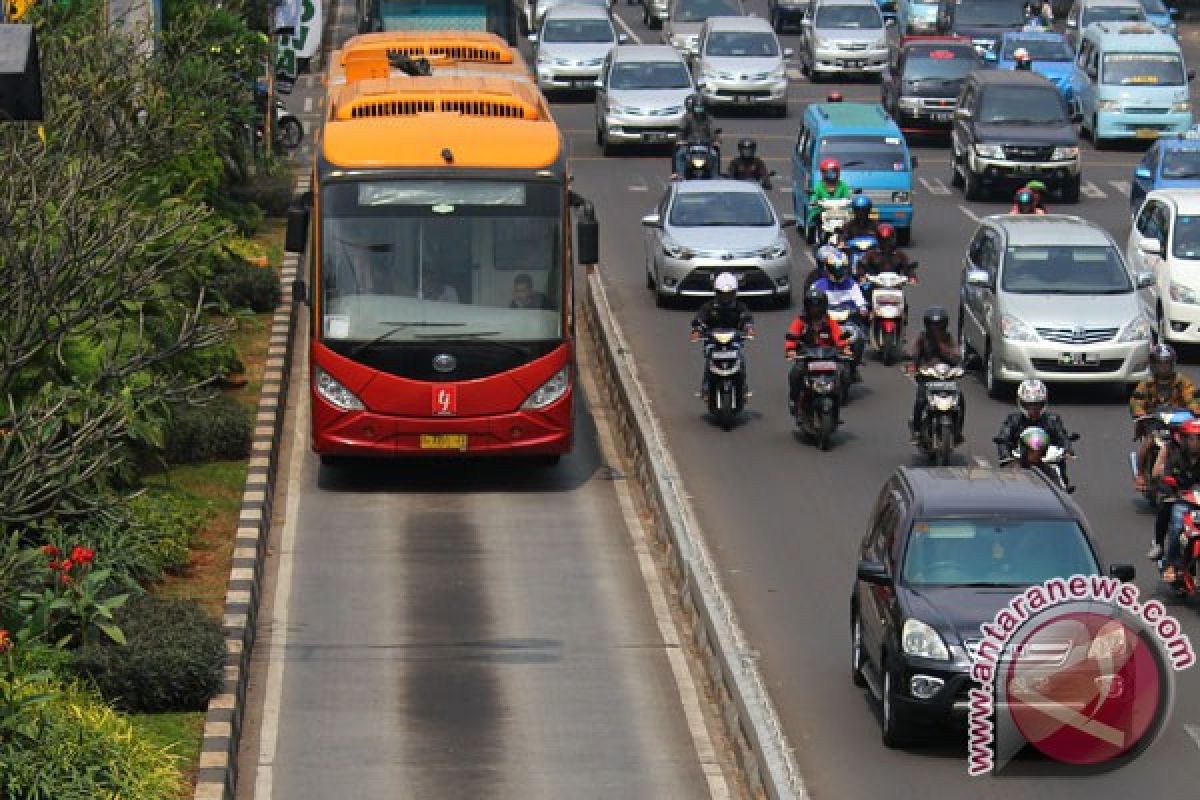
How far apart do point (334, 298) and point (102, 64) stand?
5511 millimetres

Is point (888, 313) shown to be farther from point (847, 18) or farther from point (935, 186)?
point (847, 18)

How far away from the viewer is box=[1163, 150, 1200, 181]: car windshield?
38.6 meters

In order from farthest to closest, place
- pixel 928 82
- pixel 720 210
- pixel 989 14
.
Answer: pixel 989 14
pixel 928 82
pixel 720 210

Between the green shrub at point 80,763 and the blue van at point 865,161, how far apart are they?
24439 millimetres

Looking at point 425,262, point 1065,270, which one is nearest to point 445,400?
point 425,262

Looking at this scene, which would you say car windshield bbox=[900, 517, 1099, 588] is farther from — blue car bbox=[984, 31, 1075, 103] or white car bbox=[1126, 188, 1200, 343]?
blue car bbox=[984, 31, 1075, 103]

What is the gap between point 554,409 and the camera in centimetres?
2459

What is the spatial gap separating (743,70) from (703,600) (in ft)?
119

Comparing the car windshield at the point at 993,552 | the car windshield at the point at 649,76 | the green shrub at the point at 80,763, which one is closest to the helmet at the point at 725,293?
the car windshield at the point at 993,552

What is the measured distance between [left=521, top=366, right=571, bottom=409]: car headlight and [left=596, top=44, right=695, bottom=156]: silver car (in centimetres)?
2472

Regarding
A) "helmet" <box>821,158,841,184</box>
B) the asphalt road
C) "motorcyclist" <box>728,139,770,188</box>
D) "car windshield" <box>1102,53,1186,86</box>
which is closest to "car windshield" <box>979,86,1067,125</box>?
the asphalt road

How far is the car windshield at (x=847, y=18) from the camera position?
201 ft

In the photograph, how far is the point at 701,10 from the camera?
64562 millimetres

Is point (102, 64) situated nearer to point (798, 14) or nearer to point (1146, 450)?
point (1146, 450)
